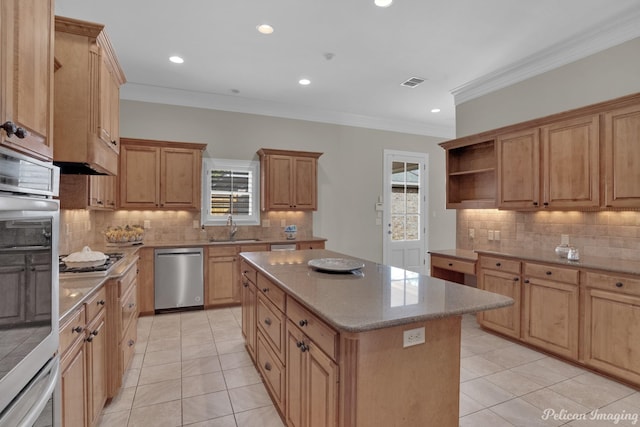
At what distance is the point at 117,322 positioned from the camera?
230cm

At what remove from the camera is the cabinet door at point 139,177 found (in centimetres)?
429

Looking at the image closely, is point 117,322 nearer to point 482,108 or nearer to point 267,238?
point 267,238

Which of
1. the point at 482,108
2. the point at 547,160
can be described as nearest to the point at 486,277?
the point at 547,160

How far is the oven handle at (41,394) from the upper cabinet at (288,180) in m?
3.83

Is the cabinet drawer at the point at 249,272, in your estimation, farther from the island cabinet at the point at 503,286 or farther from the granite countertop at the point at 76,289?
the island cabinet at the point at 503,286

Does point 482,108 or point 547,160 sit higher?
point 482,108

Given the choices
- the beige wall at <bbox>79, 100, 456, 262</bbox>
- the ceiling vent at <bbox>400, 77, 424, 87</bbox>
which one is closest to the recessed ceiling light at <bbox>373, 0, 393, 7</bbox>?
the ceiling vent at <bbox>400, 77, 424, 87</bbox>

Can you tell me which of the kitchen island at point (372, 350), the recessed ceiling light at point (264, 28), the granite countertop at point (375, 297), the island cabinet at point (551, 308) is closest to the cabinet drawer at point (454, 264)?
the island cabinet at point (551, 308)

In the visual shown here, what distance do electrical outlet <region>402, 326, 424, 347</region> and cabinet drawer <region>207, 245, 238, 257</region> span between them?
346 cm

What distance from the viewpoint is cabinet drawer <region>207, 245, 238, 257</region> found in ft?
14.5

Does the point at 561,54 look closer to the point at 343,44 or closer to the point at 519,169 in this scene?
the point at 519,169

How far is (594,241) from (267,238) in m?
4.08

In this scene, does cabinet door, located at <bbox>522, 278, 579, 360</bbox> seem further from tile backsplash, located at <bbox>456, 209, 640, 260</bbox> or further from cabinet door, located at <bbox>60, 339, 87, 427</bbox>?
cabinet door, located at <bbox>60, 339, 87, 427</bbox>

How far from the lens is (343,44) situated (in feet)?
11.4
